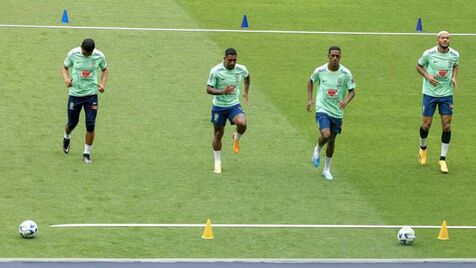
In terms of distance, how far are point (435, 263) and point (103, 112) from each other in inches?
414

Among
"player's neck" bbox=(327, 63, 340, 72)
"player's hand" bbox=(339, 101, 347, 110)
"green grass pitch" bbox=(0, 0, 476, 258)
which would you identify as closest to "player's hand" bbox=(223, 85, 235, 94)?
"green grass pitch" bbox=(0, 0, 476, 258)

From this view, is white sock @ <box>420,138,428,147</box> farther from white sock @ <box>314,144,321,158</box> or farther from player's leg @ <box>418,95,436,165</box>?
white sock @ <box>314,144,321,158</box>

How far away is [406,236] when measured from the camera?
20.0 m

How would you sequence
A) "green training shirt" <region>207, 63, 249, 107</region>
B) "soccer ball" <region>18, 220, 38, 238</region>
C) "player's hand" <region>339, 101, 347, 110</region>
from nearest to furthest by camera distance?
"soccer ball" <region>18, 220, 38, 238</region>, "player's hand" <region>339, 101, 347, 110</region>, "green training shirt" <region>207, 63, 249, 107</region>

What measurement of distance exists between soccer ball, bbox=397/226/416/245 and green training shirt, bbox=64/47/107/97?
652 centimetres

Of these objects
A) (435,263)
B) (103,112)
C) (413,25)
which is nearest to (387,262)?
(435,263)

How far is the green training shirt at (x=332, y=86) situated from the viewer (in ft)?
76.4

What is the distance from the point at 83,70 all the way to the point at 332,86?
13.8ft

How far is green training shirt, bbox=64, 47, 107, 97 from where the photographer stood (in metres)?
23.8

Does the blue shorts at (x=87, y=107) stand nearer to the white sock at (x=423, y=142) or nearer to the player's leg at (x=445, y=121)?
the white sock at (x=423, y=142)

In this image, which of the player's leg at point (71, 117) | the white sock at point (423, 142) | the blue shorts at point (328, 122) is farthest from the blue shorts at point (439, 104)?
the player's leg at point (71, 117)

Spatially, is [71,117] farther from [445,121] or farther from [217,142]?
[445,121]

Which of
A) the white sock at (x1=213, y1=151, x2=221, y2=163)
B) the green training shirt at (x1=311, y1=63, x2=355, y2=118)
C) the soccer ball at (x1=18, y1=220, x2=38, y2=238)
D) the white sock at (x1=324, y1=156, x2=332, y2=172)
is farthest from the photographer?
the white sock at (x1=213, y1=151, x2=221, y2=163)

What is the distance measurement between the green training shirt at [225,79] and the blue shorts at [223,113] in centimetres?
7
